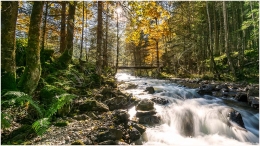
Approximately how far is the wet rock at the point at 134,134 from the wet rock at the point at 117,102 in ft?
6.13

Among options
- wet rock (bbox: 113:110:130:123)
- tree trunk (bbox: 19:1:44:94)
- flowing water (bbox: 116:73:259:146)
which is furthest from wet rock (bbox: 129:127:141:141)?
tree trunk (bbox: 19:1:44:94)

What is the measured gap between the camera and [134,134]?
4895mm

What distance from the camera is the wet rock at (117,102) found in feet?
22.4

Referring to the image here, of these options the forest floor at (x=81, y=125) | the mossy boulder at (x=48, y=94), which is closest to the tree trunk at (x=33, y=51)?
the mossy boulder at (x=48, y=94)

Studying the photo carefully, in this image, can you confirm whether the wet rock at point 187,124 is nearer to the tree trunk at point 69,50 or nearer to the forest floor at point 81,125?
the forest floor at point 81,125

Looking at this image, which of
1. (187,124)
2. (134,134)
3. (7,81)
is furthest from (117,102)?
(7,81)

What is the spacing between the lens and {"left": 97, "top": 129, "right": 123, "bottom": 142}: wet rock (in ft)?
14.1

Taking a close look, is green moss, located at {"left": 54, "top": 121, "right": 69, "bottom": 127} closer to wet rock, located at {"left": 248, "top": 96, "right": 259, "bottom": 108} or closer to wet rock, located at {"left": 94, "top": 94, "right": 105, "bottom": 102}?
wet rock, located at {"left": 94, "top": 94, "right": 105, "bottom": 102}

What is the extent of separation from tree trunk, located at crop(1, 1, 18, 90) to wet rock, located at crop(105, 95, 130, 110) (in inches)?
125

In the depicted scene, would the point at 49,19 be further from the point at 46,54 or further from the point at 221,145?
the point at 221,145

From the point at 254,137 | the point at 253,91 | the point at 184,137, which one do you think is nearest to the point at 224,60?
the point at 253,91

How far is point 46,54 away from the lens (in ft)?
28.0

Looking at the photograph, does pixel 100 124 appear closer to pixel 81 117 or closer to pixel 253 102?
pixel 81 117

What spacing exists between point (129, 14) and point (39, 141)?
4.04 meters
